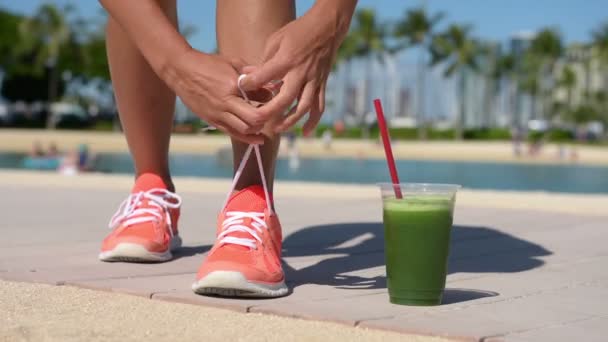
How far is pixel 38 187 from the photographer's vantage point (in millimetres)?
6484

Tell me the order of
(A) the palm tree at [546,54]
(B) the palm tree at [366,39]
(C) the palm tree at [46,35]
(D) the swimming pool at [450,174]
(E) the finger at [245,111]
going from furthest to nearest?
(A) the palm tree at [546,54], (B) the palm tree at [366,39], (C) the palm tree at [46,35], (D) the swimming pool at [450,174], (E) the finger at [245,111]

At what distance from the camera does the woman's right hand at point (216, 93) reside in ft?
7.31

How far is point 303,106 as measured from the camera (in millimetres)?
2266

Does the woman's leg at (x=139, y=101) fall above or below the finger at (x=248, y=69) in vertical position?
below

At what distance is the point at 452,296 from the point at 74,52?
64810 millimetres

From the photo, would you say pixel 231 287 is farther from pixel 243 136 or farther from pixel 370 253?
pixel 370 253

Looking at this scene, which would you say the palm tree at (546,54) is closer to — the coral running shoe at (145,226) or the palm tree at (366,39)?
the palm tree at (366,39)

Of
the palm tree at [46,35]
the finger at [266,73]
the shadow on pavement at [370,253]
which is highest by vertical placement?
the finger at [266,73]

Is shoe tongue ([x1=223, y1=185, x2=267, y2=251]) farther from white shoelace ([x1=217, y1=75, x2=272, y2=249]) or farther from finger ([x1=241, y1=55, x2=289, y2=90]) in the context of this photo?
finger ([x1=241, y1=55, x2=289, y2=90])

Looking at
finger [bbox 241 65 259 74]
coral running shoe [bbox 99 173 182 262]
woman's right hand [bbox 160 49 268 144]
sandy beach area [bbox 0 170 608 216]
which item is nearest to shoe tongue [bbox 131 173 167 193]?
coral running shoe [bbox 99 173 182 262]

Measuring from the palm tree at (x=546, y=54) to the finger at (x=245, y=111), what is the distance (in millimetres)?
74731

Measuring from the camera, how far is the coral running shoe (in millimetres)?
2855

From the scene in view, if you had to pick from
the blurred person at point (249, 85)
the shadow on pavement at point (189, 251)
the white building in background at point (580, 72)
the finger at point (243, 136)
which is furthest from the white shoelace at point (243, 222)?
the white building in background at point (580, 72)

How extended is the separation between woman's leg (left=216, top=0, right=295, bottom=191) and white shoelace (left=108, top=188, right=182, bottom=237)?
49cm
